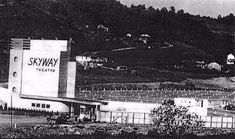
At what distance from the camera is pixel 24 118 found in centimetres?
6744

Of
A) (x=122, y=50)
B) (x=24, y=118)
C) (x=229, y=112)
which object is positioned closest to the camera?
(x=24, y=118)

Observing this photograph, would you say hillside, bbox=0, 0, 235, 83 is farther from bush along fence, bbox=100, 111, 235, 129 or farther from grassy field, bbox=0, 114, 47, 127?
bush along fence, bbox=100, 111, 235, 129

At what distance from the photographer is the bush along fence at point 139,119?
6862cm

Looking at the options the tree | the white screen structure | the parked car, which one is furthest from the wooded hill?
the tree

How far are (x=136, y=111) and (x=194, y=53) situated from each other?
109 metres

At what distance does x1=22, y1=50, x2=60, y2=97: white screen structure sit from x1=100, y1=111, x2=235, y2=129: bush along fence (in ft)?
27.8

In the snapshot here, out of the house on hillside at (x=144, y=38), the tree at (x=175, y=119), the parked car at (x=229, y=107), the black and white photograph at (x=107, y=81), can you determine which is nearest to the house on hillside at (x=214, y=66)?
the black and white photograph at (x=107, y=81)

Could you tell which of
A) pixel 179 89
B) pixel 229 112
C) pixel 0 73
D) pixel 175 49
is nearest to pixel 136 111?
pixel 229 112

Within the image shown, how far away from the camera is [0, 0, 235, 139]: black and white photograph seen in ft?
184

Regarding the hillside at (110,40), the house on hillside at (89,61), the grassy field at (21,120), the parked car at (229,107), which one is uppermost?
the hillside at (110,40)

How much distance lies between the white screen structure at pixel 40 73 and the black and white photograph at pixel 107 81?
0.14 m

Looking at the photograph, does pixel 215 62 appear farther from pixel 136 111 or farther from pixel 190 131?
pixel 190 131

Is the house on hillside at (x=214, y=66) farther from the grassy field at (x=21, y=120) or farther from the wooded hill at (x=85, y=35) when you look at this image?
the grassy field at (x=21, y=120)

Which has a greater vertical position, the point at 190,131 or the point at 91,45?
the point at 91,45
